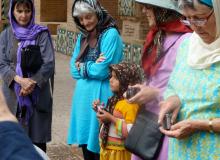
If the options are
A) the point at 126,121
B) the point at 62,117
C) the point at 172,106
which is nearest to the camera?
the point at 172,106

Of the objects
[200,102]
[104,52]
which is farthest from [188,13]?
[104,52]

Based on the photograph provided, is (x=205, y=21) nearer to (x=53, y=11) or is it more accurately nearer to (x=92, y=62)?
(x=92, y=62)

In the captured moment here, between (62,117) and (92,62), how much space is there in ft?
12.5

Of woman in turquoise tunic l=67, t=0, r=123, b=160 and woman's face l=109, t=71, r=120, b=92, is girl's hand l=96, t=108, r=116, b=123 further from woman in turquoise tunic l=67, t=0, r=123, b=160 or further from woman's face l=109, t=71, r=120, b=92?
woman in turquoise tunic l=67, t=0, r=123, b=160

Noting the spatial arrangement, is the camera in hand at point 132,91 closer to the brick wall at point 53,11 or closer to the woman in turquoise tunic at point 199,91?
the woman in turquoise tunic at point 199,91

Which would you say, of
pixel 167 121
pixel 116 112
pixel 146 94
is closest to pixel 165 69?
pixel 146 94

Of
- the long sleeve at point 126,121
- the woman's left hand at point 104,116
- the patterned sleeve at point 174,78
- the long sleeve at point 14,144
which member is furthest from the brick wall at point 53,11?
the long sleeve at point 14,144

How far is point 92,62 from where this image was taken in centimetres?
487

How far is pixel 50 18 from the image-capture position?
20.8 m

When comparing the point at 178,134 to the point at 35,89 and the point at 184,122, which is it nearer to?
the point at 184,122

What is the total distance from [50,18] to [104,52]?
16205 millimetres

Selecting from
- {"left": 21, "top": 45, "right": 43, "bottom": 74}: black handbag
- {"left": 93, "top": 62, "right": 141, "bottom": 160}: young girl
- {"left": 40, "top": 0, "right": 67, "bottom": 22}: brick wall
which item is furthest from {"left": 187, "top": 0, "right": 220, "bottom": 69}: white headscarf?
{"left": 40, "top": 0, "right": 67, "bottom": 22}: brick wall

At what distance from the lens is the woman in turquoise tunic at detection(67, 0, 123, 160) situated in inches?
190

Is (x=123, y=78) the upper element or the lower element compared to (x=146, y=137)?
upper
